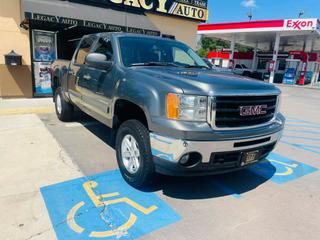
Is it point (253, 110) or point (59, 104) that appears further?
point (59, 104)

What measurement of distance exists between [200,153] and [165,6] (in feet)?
35.8

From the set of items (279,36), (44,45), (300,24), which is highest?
(300,24)

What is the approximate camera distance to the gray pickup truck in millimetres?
2885

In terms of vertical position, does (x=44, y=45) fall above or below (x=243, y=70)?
above

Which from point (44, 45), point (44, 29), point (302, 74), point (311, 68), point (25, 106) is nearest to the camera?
point (25, 106)

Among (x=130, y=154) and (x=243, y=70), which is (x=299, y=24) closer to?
(x=243, y=70)

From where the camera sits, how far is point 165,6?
12.3 metres

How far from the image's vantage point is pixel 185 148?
110 inches

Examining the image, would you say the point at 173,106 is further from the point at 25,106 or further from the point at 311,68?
the point at 311,68

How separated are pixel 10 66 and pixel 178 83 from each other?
326 inches

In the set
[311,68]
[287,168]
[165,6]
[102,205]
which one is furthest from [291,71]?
[102,205]

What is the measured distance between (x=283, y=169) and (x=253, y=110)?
1865mm

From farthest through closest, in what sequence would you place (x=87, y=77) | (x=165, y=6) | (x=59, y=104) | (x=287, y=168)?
(x=165, y=6) → (x=59, y=104) → (x=87, y=77) → (x=287, y=168)

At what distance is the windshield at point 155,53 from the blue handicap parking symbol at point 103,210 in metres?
1.75
